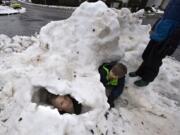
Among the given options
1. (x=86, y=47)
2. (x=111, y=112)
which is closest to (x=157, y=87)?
(x=111, y=112)

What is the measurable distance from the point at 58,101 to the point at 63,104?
0.06 meters

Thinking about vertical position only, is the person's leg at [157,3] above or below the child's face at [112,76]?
below

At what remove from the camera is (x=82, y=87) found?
98.1 inches

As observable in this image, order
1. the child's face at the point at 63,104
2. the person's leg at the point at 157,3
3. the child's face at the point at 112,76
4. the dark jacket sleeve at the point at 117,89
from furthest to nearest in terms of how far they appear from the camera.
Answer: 1. the person's leg at the point at 157,3
2. the dark jacket sleeve at the point at 117,89
3. the child's face at the point at 112,76
4. the child's face at the point at 63,104

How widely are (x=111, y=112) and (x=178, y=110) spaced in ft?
3.50

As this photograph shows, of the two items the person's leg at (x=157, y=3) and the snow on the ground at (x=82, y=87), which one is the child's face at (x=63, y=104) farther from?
the person's leg at (x=157, y=3)

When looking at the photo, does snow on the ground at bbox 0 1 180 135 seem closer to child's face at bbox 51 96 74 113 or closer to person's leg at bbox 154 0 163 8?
child's face at bbox 51 96 74 113

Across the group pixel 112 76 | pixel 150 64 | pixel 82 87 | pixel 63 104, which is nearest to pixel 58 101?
pixel 63 104

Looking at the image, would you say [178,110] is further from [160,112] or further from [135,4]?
[135,4]

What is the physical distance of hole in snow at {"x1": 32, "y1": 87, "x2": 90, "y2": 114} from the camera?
2.33m

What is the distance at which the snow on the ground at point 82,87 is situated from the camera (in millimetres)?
2160

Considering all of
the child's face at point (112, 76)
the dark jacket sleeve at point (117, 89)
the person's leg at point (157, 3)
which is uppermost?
the child's face at point (112, 76)

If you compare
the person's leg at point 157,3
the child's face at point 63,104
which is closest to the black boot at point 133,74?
the child's face at point 63,104

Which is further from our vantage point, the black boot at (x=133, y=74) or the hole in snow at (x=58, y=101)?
the black boot at (x=133, y=74)
